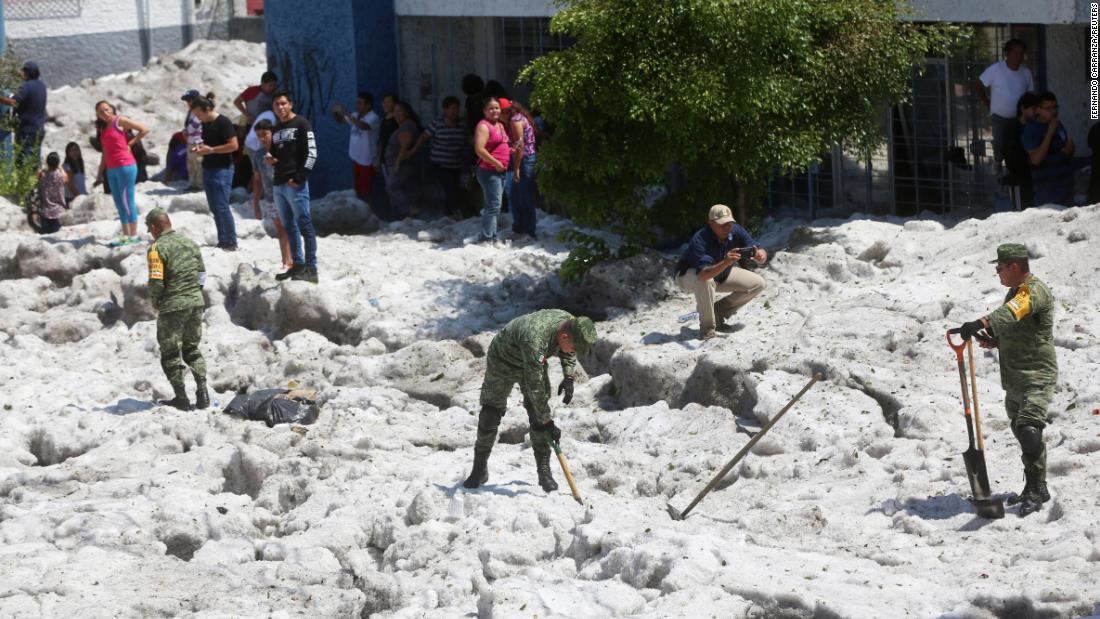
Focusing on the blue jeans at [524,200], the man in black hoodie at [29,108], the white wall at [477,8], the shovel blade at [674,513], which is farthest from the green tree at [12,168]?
the shovel blade at [674,513]

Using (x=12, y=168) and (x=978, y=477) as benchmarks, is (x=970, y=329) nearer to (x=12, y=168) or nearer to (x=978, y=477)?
(x=978, y=477)

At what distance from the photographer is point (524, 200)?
16375 millimetres

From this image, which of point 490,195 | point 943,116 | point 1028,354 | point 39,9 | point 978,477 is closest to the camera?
point 1028,354

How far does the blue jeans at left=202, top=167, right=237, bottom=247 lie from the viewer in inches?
629

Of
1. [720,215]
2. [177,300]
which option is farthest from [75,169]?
[720,215]

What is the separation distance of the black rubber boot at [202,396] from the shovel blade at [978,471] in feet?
20.4

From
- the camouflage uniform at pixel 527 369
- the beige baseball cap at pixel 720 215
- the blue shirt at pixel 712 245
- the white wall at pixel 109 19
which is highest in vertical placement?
the white wall at pixel 109 19

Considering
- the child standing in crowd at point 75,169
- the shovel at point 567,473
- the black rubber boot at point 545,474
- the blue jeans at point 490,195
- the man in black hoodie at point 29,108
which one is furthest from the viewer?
the man in black hoodie at point 29,108

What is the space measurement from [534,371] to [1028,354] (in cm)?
282

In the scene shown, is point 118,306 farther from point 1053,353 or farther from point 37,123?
point 1053,353

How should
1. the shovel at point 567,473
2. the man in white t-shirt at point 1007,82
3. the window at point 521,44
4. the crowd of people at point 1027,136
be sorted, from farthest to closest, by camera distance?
the window at point 521,44
the man in white t-shirt at point 1007,82
the crowd of people at point 1027,136
the shovel at point 567,473

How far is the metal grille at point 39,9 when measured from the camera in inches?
1017

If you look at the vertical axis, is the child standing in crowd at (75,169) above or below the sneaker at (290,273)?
above

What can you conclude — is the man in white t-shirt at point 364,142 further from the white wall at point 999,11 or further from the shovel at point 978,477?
the shovel at point 978,477
